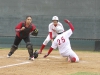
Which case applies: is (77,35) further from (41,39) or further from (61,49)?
(61,49)

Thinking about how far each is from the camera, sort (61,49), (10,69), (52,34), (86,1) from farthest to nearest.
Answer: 1. (86,1)
2. (52,34)
3. (61,49)
4. (10,69)

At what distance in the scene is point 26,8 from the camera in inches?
546

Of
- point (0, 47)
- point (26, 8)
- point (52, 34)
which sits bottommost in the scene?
point (0, 47)

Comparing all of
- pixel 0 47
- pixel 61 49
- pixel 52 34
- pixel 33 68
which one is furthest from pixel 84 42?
pixel 33 68

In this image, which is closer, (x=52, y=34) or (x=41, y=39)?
→ (x=52, y=34)

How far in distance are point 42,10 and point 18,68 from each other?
6.58m

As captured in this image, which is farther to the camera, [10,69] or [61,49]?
[61,49]

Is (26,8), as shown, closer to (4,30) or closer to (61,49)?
(4,30)

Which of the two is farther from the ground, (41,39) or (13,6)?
(13,6)

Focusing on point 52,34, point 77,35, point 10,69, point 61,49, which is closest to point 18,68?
point 10,69

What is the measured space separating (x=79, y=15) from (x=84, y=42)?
1.27 m

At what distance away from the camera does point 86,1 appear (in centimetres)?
1359

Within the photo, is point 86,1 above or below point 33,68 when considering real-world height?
above

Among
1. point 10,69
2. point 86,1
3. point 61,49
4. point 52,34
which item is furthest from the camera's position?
point 86,1
